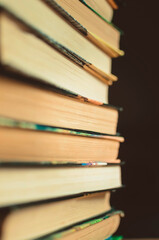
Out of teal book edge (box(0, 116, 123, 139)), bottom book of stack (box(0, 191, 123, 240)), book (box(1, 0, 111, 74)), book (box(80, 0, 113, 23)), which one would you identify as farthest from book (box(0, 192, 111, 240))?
book (box(80, 0, 113, 23))

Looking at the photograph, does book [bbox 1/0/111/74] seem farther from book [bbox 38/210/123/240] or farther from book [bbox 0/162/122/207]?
book [bbox 38/210/123/240]

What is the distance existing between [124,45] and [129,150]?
0.34 meters

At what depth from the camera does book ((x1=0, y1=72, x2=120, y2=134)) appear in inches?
13.5

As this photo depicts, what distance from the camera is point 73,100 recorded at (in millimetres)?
460

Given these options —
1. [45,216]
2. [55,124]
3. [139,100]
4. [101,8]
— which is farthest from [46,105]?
[139,100]

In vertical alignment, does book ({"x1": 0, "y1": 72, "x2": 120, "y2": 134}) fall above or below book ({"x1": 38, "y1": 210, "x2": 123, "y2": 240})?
above

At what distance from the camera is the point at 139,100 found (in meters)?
0.85

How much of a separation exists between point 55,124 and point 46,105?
0.04m

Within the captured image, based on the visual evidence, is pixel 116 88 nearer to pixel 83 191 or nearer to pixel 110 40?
pixel 110 40

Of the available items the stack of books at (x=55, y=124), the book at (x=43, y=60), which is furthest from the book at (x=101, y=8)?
the book at (x=43, y=60)

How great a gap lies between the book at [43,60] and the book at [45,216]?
19 cm

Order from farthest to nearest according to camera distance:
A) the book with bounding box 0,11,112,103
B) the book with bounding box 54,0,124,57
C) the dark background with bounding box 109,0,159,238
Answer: the dark background with bounding box 109,0,159,238 < the book with bounding box 54,0,124,57 < the book with bounding box 0,11,112,103

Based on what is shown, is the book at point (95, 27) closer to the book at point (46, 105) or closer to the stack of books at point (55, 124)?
the stack of books at point (55, 124)

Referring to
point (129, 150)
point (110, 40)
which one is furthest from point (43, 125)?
point (129, 150)
